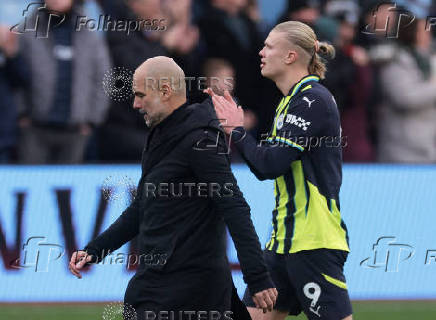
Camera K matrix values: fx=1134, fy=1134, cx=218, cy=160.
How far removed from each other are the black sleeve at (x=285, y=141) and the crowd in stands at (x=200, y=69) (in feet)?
14.9

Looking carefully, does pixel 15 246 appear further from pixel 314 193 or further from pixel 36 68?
pixel 314 193

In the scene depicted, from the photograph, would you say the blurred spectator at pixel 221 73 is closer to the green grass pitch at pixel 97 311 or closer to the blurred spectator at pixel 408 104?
the blurred spectator at pixel 408 104

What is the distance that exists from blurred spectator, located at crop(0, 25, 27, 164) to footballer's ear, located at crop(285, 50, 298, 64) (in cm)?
512

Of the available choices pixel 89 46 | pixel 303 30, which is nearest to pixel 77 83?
pixel 89 46

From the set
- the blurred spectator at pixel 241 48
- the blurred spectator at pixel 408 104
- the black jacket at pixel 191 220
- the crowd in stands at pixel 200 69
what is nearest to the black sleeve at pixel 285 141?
the black jacket at pixel 191 220

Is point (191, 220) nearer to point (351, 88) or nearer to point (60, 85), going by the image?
point (60, 85)

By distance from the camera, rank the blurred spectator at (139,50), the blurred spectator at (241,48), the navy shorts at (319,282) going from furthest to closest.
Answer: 1. the blurred spectator at (241,48)
2. the blurred spectator at (139,50)
3. the navy shorts at (319,282)

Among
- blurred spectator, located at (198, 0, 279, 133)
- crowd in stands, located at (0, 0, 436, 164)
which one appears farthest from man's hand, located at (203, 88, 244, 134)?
blurred spectator, located at (198, 0, 279, 133)

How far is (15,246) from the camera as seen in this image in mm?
10898

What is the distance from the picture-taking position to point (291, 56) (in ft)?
21.9

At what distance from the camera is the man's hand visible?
20.4 feet

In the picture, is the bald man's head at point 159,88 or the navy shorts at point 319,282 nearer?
the bald man's head at point 159,88

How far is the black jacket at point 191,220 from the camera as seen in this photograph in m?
5.83

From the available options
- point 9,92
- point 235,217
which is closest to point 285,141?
point 235,217
